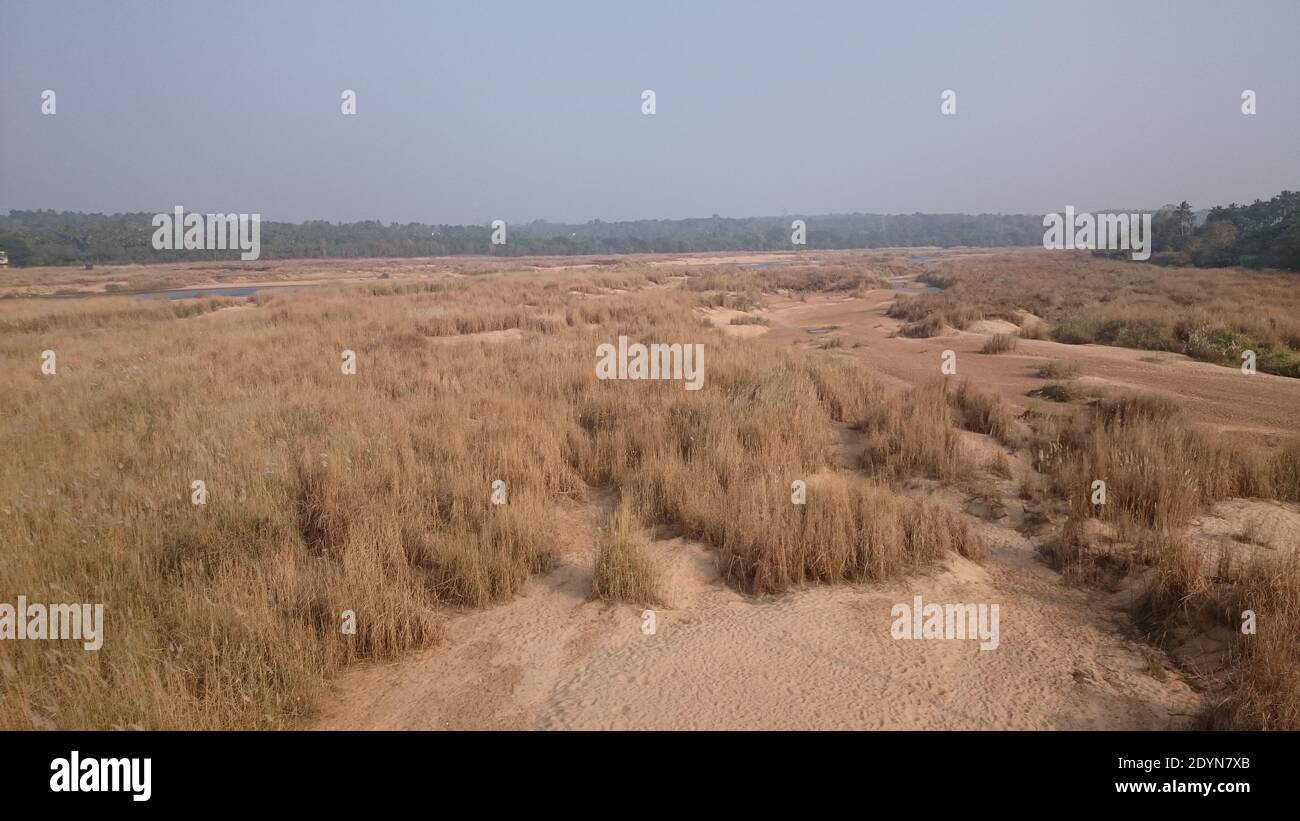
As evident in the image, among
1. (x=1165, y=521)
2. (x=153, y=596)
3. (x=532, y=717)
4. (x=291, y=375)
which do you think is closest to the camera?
(x=532, y=717)

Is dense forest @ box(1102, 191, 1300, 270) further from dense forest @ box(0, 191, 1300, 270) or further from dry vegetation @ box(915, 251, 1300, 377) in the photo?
dry vegetation @ box(915, 251, 1300, 377)

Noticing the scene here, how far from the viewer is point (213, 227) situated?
50.3 ft

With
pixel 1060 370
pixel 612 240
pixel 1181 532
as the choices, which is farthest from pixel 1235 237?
pixel 612 240

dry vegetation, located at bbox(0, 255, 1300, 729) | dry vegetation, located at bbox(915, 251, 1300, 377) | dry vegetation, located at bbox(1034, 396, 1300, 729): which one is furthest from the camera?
dry vegetation, located at bbox(915, 251, 1300, 377)

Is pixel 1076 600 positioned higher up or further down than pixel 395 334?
further down

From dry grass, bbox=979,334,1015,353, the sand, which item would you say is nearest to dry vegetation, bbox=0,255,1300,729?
the sand

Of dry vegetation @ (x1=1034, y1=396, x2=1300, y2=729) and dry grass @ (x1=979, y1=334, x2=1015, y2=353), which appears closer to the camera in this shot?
dry vegetation @ (x1=1034, y1=396, x2=1300, y2=729)

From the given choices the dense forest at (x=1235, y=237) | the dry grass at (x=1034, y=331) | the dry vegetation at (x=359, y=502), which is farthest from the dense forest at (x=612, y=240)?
the dry vegetation at (x=359, y=502)

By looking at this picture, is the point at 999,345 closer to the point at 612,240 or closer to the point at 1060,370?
the point at 1060,370

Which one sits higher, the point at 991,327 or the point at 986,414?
the point at 991,327

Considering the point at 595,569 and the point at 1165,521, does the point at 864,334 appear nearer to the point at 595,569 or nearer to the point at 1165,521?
the point at 1165,521

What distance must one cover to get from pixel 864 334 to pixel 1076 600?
59.1 ft

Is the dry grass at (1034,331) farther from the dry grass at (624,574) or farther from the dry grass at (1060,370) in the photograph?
the dry grass at (624,574)
